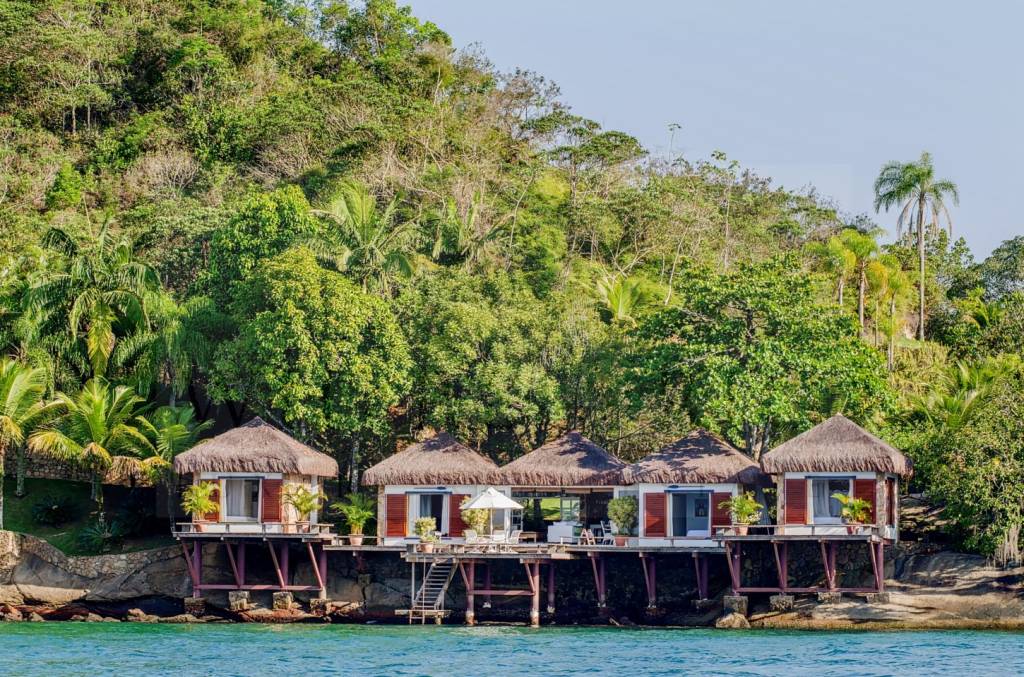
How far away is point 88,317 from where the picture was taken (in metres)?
41.9

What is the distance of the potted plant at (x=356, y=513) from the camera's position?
124ft

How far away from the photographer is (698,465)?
1435 inches

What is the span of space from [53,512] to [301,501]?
7.84 metres

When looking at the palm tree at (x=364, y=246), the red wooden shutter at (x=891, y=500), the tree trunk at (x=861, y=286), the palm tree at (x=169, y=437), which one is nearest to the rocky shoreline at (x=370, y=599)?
the red wooden shutter at (x=891, y=500)

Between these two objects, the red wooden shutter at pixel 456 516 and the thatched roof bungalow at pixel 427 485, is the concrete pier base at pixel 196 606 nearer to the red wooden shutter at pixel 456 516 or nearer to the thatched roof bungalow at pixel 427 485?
the thatched roof bungalow at pixel 427 485

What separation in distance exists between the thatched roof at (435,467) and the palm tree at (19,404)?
9.41 metres

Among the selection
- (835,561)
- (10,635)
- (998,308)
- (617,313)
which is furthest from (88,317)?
(998,308)

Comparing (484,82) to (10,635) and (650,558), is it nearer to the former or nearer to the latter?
(650,558)

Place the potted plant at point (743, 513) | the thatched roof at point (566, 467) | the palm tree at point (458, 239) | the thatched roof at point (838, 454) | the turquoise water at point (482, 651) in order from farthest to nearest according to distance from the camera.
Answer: the palm tree at point (458, 239), the thatched roof at point (566, 467), the potted plant at point (743, 513), the thatched roof at point (838, 454), the turquoise water at point (482, 651)

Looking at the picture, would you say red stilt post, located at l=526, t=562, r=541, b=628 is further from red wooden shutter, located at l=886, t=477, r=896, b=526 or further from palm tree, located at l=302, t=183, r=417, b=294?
palm tree, located at l=302, t=183, r=417, b=294

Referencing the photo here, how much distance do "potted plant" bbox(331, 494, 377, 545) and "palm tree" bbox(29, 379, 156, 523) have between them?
533 cm

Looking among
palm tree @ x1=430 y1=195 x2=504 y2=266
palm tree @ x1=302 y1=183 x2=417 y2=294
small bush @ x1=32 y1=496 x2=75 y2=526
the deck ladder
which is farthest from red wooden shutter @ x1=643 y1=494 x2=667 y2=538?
small bush @ x1=32 y1=496 x2=75 y2=526

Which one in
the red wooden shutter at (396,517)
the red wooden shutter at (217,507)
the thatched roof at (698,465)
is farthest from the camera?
the red wooden shutter at (396,517)

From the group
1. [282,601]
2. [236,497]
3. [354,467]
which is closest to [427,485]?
[354,467]
